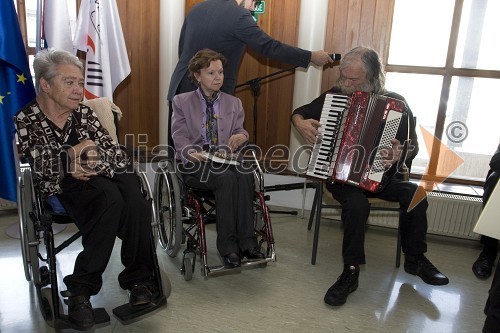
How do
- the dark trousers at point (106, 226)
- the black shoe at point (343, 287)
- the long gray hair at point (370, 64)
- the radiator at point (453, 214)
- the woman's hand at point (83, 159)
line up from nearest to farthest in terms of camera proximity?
the dark trousers at point (106, 226)
the woman's hand at point (83, 159)
the black shoe at point (343, 287)
the long gray hair at point (370, 64)
the radiator at point (453, 214)

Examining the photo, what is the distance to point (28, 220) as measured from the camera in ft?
5.90

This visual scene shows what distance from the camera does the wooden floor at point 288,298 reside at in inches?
74.0

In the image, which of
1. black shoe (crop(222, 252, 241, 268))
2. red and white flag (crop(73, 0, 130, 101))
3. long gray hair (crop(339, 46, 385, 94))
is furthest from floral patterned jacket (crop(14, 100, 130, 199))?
long gray hair (crop(339, 46, 385, 94))

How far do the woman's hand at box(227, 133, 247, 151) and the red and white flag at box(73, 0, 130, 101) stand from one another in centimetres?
108

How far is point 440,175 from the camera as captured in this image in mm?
3184

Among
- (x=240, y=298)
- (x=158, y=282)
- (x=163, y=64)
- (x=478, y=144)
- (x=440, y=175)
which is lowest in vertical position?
(x=240, y=298)

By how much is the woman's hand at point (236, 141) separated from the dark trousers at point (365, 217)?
555 millimetres

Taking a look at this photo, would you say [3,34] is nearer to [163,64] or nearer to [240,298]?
[163,64]

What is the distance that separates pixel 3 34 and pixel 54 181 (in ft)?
3.68

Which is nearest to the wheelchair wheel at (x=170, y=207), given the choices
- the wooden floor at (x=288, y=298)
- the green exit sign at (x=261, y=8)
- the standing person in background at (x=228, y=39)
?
the wooden floor at (x=288, y=298)

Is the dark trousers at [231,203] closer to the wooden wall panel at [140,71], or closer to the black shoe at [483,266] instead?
the black shoe at [483,266]

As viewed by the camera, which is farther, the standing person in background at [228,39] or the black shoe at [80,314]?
the standing person in background at [228,39]

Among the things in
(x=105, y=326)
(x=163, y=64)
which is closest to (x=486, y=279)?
(x=105, y=326)

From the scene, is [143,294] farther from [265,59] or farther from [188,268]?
[265,59]
